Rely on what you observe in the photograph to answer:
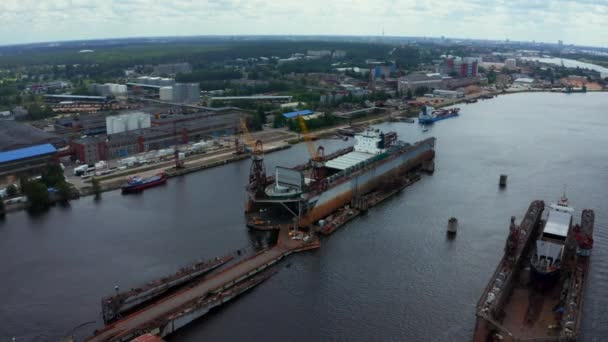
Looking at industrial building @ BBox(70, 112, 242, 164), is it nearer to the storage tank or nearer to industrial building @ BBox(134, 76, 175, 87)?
the storage tank

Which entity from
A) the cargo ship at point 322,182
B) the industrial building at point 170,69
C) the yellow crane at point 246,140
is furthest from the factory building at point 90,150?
the industrial building at point 170,69

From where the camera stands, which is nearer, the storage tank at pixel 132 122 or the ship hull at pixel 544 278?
the ship hull at pixel 544 278

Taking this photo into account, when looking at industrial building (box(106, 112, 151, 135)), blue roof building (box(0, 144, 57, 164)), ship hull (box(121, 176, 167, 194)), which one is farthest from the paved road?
industrial building (box(106, 112, 151, 135))

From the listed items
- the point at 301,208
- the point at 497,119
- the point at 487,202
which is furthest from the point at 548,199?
the point at 497,119

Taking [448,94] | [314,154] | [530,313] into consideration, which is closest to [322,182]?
[530,313]

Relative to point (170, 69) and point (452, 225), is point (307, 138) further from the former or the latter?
point (170, 69)

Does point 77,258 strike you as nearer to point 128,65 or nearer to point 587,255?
point 587,255

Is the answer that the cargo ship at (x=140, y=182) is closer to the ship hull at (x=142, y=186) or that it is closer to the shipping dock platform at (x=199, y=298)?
the ship hull at (x=142, y=186)
